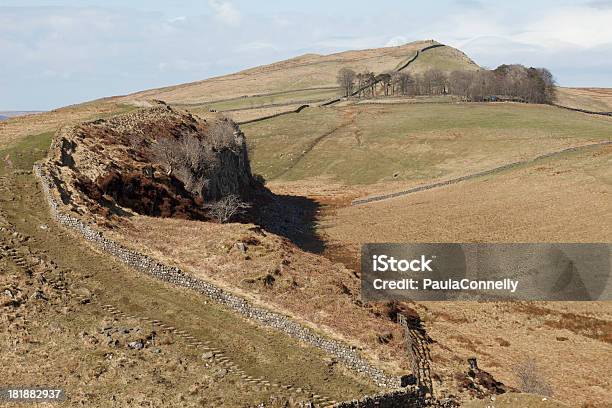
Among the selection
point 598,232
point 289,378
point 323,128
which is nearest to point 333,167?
point 323,128

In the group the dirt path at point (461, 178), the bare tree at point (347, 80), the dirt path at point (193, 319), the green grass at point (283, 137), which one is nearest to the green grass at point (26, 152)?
the dirt path at point (193, 319)

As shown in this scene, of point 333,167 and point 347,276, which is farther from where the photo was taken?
point 333,167

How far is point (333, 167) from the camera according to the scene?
114000mm

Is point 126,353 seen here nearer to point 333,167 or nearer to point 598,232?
point 598,232

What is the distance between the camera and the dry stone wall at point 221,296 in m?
27.1

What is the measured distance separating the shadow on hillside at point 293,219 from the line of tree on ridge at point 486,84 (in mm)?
102859

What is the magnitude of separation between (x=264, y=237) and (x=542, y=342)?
20.9 meters

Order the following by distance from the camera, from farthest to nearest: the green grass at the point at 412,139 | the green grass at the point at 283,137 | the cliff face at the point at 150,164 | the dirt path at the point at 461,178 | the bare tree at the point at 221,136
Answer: the green grass at the point at 283,137
the green grass at the point at 412,139
the dirt path at the point at 461,178
the bare tree at the point at 221,136
the cliff face at the point at 150,164

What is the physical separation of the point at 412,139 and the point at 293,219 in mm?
57557

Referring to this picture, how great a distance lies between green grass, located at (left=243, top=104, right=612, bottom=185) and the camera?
105 meters

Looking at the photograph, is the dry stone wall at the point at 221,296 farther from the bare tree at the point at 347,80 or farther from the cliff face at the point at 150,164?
the bare tree at the point at 347,80

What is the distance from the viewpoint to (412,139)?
123438mm

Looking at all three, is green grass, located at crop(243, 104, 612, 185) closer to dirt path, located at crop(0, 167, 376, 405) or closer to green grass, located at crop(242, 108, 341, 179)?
green grass, located at crop(242, 108, 341, 179)

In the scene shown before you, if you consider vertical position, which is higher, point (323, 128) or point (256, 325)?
point (323, 128)
